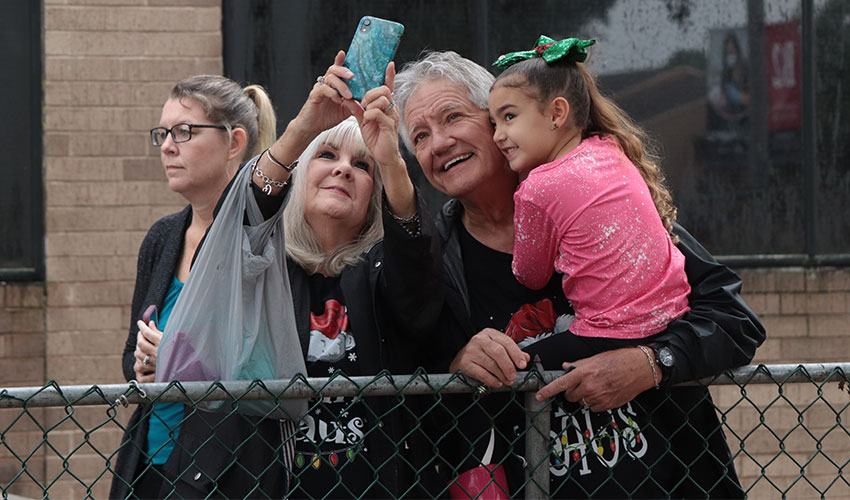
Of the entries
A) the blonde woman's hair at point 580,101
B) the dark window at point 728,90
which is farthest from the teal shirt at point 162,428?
the dark window at point 728,90

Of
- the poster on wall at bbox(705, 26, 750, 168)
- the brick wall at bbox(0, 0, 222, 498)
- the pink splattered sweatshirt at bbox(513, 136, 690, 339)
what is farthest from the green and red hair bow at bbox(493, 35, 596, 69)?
the poster on wall at bbox(705, 26, 750, 168)

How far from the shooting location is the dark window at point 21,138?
16.4 ft

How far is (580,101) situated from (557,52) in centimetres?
16

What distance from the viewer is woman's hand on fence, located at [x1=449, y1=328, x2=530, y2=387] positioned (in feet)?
7.58

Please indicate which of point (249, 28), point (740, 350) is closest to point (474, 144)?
point (740, 350)

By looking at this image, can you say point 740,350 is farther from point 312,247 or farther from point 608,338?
point 312,247

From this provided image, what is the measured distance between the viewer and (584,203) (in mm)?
2512

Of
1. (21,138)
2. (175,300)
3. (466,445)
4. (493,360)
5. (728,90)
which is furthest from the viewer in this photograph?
(728,90)

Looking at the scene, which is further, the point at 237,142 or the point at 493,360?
the point at 237,142

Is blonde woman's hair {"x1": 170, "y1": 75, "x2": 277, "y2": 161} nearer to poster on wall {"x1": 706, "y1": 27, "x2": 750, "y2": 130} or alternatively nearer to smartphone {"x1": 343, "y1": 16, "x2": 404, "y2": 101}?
smartphone {"x1": 343, "y1": 16, "x2": 404, "y2": 101}

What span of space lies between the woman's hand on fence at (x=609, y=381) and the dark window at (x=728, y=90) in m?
2.97

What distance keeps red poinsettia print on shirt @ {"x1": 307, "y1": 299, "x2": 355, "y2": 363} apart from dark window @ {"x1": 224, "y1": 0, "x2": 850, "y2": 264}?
8.65ft

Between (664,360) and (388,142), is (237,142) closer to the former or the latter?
(388,142)

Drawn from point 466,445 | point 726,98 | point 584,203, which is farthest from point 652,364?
point 726,98
